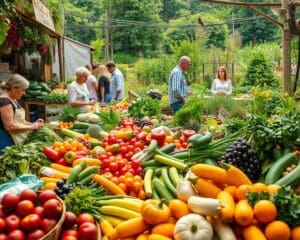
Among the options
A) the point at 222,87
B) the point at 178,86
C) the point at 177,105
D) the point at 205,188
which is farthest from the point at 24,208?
the point at 222,87

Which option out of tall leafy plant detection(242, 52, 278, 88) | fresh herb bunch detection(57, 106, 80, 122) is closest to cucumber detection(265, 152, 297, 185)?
fresh herb bunch detection(57, 106, 80, 122)

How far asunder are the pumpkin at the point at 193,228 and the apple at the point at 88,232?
52 cm

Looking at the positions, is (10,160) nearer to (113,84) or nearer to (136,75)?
(113,84)

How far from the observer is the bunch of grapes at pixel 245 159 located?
3287mm

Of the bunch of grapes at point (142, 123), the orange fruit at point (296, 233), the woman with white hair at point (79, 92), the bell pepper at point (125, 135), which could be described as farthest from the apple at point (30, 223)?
the woman with white hair at point (79, 92)

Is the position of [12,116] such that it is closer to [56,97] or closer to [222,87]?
[56,97]

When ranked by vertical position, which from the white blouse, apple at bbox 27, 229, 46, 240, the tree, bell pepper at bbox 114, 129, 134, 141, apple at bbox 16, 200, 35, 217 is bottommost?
apple at bbox 27, 229, 46, 240

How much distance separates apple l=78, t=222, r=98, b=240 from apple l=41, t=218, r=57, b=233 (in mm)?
177

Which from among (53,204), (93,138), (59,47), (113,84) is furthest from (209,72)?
(53,204)

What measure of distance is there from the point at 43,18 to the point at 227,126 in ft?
18.7

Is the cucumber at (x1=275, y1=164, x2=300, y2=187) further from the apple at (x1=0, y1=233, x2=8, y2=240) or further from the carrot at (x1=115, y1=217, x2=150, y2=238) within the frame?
the apple at (x1=0, y1=233, x2=8, y2=240)

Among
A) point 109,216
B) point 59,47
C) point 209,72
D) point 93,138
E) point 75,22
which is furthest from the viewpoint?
point 75,22

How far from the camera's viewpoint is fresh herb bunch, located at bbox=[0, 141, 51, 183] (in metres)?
4.02

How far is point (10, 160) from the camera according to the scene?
4.12 meters
